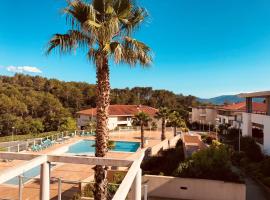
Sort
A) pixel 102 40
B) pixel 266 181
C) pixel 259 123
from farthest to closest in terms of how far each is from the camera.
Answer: pixel 259 123
pixel 266 181
pixel 102 40

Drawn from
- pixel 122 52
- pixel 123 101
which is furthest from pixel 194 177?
pixel 123 101

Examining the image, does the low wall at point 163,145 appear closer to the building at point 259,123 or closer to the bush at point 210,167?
the building at point 259,123

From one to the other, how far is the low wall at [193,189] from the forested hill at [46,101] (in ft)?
108

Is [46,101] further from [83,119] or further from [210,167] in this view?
[210,167]

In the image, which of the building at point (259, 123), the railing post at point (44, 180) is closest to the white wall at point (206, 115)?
the building at point (259, 123)

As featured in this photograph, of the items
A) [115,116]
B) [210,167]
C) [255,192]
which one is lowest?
[255,192]

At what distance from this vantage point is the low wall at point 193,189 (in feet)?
50.2

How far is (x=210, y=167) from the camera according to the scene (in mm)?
16500

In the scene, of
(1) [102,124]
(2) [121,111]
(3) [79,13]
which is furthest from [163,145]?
(2) [121,111]

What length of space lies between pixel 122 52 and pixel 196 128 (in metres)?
57.5

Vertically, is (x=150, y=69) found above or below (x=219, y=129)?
above

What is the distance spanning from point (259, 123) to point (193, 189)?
46.7 feet

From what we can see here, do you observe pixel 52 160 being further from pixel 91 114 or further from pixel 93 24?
pixel 91 114

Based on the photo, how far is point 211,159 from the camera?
16828mm
